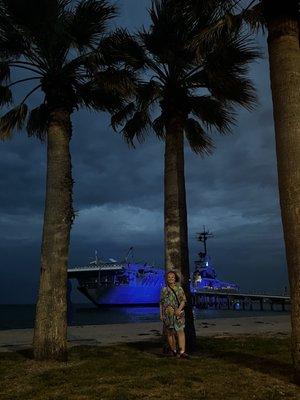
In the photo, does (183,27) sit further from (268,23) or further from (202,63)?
(268,23)

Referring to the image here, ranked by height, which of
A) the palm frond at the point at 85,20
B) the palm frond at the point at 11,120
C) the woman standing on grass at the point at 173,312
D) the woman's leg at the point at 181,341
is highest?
the palm frond at the point at 85,20

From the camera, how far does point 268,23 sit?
25.7ft

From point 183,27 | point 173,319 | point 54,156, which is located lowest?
point 173,319

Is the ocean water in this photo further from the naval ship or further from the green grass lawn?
the green grass lawn

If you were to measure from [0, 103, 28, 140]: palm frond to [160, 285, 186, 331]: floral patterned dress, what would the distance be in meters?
5.73

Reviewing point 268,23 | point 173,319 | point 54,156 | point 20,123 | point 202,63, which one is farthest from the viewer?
point 20,123

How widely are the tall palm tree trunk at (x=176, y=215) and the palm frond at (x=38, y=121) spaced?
125 inches

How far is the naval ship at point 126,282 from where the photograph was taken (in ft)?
361

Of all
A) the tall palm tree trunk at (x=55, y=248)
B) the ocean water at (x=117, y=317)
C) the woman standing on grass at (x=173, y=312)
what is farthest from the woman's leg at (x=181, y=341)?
the ocean water at (x=117, y=317)

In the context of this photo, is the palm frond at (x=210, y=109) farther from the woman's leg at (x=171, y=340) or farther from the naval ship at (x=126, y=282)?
the naval ship at (x=126, y=282)

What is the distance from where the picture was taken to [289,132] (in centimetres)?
712

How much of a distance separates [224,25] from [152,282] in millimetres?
105602

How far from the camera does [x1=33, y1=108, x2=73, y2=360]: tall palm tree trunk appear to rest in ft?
31.1

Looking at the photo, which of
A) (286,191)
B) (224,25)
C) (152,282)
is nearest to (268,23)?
(224,25)
